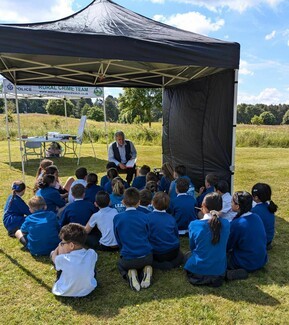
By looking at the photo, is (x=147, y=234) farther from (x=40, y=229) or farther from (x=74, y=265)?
(x=40, y=229)

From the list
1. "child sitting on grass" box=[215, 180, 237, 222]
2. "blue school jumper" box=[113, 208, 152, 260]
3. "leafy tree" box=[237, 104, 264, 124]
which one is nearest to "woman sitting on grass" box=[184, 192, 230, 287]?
"blue school jumper" box=[113, 208, 152, 260]

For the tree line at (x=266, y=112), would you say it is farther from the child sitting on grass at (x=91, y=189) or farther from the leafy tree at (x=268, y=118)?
the child sitting on grass at (x=91, y=189)

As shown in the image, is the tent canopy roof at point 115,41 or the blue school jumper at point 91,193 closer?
the tent canopy roof at point 115,41

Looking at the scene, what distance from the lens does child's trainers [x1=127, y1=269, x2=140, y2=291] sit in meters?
2.97

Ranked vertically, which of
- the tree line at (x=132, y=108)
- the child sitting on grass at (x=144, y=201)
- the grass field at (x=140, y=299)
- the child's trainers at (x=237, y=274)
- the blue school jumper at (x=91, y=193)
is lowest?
the grass field at (x=140, y=299)

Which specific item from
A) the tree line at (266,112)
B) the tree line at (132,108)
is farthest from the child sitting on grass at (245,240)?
the tree line at (266,112)

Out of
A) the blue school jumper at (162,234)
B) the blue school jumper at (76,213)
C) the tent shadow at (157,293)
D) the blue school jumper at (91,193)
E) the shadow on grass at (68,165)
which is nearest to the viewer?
the tent shadow at (157,293)

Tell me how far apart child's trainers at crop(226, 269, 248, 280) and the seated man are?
3683 mm

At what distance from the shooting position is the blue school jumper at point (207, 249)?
293 cm

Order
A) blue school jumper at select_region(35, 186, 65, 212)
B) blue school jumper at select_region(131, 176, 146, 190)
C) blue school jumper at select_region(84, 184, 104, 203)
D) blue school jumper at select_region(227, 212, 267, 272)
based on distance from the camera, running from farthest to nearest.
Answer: blue school jumper at select_region(131, 176, 146, 190) < blue school jumper at select_region(84, 184, 104, 203) < blue school jumper at select_region(35, 186, 65, 212) < blue school jumper at select_region(227, 212, 267, 272)

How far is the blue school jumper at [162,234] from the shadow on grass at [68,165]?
5.93m

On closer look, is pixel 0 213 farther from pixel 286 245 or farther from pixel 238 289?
pixel 286 245

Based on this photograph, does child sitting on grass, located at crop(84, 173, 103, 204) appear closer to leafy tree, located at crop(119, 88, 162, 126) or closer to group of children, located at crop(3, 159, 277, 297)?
group of children, located at crop(3, 159, 277, 297)

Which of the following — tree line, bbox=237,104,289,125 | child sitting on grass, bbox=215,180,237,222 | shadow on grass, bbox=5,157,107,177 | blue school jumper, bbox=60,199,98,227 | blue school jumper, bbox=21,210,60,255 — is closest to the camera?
blue school jumper, bbox=21,210,60,255
